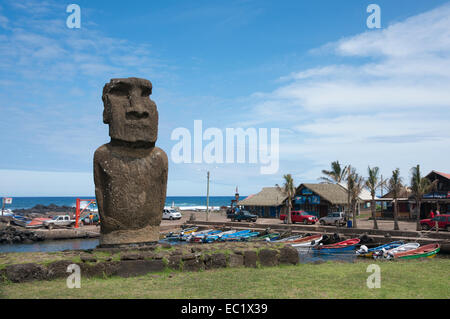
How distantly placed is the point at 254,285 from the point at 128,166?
525 cm

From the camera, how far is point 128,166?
1152 cm

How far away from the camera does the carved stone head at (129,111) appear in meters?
11.5

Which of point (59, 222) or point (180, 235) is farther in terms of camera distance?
point (59, 222)

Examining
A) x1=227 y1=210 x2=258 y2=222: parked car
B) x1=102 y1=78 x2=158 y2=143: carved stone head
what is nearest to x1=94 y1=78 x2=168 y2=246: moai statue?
x1=102 y1=78 x2=158 y2=143: carved stone head

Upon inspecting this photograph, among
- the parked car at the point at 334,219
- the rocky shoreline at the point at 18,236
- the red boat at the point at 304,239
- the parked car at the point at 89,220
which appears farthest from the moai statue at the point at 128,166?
the parked car at the point at 89,220

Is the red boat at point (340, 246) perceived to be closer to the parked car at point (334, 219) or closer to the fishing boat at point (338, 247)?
the fishing boat at point (338, 247)

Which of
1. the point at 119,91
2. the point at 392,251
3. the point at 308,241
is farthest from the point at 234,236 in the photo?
the point at 119,91

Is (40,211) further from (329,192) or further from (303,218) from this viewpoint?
(303,218)

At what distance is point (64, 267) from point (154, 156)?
4078mm

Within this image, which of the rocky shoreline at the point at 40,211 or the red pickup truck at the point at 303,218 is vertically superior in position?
the red pickup truck at the point at 303,218

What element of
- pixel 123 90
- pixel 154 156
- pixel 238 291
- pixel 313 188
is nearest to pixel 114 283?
pixel 238 291

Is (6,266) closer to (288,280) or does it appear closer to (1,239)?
(288,280)

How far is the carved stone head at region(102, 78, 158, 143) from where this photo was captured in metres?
11.5
